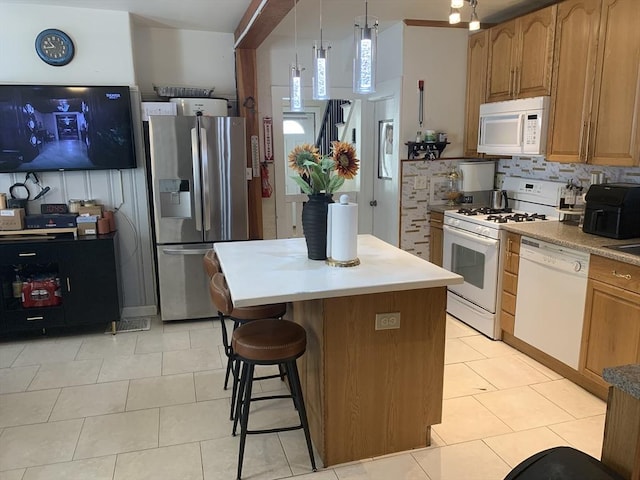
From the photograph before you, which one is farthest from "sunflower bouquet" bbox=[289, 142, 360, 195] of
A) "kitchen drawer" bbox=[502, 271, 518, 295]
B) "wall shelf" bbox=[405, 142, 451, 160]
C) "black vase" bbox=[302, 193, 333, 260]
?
"wall shelf" bbox=[405, 142, 451, 160]

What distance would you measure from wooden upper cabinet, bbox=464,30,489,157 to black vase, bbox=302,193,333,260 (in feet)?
8.10

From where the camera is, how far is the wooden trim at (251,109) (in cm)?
459

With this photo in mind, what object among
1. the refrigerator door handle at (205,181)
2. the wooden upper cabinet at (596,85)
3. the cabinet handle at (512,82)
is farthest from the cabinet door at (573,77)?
the refrigerator door handle at (205,181)

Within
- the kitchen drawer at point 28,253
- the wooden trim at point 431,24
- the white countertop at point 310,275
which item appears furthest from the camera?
the wooden trim at point 431,24

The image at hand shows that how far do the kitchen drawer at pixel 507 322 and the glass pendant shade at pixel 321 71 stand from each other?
2.27m

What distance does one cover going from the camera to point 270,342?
89.8 inches

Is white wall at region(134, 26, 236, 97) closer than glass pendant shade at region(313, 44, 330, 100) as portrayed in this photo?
No

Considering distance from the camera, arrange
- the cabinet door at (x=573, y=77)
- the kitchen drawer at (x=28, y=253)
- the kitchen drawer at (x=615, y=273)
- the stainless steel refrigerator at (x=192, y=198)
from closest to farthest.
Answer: the kitchen drawer at (x=615, y=273), the cabinet door at (x=573, y=77), the kitchen drawer at (x=28, y=253), the stainless steel refrigerator at (x=192, y=198)

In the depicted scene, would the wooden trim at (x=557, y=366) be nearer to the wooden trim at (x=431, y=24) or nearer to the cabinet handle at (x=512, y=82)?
the cabinet handle at (x=512, y=82)

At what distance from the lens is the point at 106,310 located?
13.2 feet

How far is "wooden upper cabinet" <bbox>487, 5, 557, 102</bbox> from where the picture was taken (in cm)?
359

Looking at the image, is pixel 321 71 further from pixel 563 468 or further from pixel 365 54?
pixel 563 468

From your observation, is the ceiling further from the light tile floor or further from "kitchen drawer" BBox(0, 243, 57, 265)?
the light tile floor

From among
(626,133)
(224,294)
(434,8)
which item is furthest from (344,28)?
(224,294)
